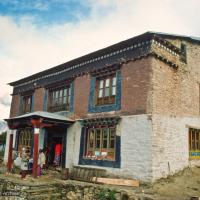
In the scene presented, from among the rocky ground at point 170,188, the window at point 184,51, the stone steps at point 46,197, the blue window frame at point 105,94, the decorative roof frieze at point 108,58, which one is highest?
the window at point 184,51

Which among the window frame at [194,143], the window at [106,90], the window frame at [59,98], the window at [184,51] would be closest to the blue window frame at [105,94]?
the window at [106,90]

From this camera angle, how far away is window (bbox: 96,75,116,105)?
44.3ft

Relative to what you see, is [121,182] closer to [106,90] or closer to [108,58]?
[106,90]

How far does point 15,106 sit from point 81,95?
7911 mm

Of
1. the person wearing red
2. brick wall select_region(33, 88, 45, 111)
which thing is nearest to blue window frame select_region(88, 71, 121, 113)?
the person wearing red

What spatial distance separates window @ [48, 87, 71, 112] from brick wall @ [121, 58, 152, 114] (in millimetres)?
4559

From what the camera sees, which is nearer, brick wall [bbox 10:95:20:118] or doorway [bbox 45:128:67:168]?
doorway [bbox 45:128:67:168]

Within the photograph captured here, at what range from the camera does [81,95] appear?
591 inches

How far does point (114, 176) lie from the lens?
12.1 m

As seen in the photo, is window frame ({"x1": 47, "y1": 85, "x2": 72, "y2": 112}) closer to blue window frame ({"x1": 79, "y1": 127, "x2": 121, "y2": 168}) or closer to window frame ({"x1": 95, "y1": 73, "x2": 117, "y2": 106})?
window frame ({"x1": 95, "y1": 73, "x2": 117, "y2": 106})

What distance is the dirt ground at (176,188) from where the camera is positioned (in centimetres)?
958

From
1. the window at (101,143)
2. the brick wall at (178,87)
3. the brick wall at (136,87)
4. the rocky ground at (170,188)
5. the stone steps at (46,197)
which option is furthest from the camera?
the window at (101,143)

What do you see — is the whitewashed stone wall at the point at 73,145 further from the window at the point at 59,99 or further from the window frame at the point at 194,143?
the window frame at the point at 194,143

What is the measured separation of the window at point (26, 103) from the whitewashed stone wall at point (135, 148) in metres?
8.96
